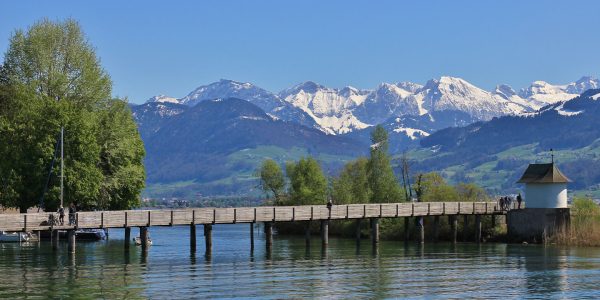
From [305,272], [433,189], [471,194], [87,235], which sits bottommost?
[305,272]

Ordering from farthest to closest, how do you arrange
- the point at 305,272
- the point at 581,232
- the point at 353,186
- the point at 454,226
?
1. the point at 353,186
2. the point at 454,226
3. the point at 581,232
4. the point at 305,272

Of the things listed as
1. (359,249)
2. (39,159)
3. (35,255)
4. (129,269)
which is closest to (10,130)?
(39,159)

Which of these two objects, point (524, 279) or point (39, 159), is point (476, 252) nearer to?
point (524, 279)

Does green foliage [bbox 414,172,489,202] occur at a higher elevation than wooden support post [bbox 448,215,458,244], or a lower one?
higher

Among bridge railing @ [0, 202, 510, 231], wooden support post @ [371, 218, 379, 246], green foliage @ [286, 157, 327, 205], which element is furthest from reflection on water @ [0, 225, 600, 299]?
green foliage @ [286, 157, 327, 205]

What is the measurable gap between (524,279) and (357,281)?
10359 millimetres

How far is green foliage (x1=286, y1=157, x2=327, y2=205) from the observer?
128 m

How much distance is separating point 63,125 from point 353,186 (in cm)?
5005

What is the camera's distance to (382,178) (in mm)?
125188

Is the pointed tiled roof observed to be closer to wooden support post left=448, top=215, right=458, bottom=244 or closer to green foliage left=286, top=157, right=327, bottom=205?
wooden support post left=448, top=215, right=458, bottom=244

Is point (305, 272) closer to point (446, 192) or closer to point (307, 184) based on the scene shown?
point (446, 192)

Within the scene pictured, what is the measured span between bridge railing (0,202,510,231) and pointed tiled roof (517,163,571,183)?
4.91 metres

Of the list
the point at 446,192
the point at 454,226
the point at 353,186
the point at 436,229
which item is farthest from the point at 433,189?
the point at 353,186

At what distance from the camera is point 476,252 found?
3273 inches
